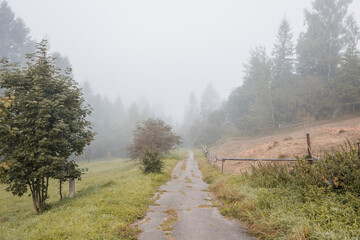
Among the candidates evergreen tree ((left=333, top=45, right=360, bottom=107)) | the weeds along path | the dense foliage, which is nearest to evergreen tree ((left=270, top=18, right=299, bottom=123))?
evergreen tree ((left=333, top=45, right=360, bottom=107))

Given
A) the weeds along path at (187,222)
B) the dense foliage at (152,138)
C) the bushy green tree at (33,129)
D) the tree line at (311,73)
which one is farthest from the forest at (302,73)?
the weeds along path at (187,222)

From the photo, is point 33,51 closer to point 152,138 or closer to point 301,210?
point 152,138

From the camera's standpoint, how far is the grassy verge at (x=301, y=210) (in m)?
4.03

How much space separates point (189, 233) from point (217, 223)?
3.56 ft

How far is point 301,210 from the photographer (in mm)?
4918

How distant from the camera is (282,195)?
624cm

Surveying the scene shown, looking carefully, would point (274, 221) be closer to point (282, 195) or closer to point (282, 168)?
point (282, 195)

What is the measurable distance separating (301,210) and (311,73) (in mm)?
43682

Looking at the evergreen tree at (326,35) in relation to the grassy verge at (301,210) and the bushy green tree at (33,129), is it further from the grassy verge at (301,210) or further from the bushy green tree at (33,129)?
the bushy green tree at (33,129)

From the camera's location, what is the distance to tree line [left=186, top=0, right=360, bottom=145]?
30062 mm

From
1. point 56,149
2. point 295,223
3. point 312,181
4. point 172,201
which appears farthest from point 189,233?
point 56,149

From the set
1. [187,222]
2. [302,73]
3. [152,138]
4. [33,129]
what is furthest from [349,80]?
[33,129]

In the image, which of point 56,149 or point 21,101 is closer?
point 21,101

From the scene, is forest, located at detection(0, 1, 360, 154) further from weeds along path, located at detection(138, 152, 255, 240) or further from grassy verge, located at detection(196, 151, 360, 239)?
grassy verge, located at detection(196, 151, 360, 239)
